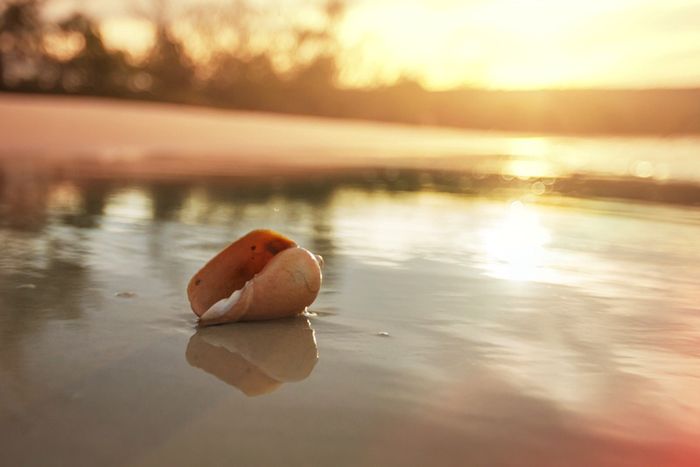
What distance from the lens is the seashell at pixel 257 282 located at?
2678 millimetres

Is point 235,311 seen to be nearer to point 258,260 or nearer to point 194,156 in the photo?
point 258,260

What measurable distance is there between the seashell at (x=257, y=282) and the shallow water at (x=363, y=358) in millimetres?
59

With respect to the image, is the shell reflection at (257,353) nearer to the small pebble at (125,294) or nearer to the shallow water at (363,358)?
the shallow water at (363,358)

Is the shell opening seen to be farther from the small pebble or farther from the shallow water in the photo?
the small pebble

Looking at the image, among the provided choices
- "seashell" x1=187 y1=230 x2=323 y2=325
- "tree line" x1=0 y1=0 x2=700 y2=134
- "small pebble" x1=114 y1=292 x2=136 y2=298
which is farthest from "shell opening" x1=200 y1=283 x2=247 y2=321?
"tree line" x1=0 y1=0 x2=700 y2=134

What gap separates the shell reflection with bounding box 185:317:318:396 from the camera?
2164mm

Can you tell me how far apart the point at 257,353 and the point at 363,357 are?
0.29 meters

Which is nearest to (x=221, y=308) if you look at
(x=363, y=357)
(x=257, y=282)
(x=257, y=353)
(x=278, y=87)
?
(x=257, y=282)

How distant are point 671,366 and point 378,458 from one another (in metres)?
1.07

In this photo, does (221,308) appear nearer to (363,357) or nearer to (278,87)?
(363,357)

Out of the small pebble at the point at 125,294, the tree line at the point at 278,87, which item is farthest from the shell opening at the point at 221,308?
the tree line at the point at 278,87

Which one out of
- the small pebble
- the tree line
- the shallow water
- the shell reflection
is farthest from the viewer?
the tree line

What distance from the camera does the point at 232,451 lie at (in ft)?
5.48

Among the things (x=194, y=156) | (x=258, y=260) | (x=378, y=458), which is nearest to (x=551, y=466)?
(x=378, y=458)
